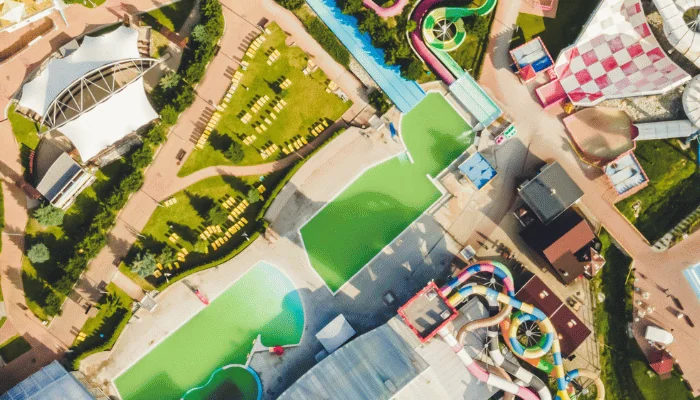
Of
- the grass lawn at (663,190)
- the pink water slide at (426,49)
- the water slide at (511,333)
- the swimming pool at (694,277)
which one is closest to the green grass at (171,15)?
the pink water slide at (426,49)

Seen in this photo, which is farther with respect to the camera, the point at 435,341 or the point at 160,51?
the point at 160,51

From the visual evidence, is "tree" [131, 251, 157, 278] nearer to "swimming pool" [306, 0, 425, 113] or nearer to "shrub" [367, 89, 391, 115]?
"shrub" [367, 89, 391, 115]

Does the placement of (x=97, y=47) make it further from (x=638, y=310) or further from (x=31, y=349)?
(x=638, y=310)

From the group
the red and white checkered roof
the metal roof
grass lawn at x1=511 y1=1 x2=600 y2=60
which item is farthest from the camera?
grass lawn at x1=511 y1=1 x2=600 y2=60

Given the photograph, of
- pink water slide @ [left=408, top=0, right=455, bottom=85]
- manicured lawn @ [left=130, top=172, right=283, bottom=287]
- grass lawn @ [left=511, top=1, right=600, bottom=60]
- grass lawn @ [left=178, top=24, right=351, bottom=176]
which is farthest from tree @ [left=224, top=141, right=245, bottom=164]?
grass lawn @ [left=511, top=1, right=600, bottom=60]

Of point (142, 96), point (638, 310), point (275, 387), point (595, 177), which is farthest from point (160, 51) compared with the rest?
point (638, 310)

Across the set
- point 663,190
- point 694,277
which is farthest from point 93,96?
point 694,277

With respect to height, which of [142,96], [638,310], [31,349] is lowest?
[638,310]
